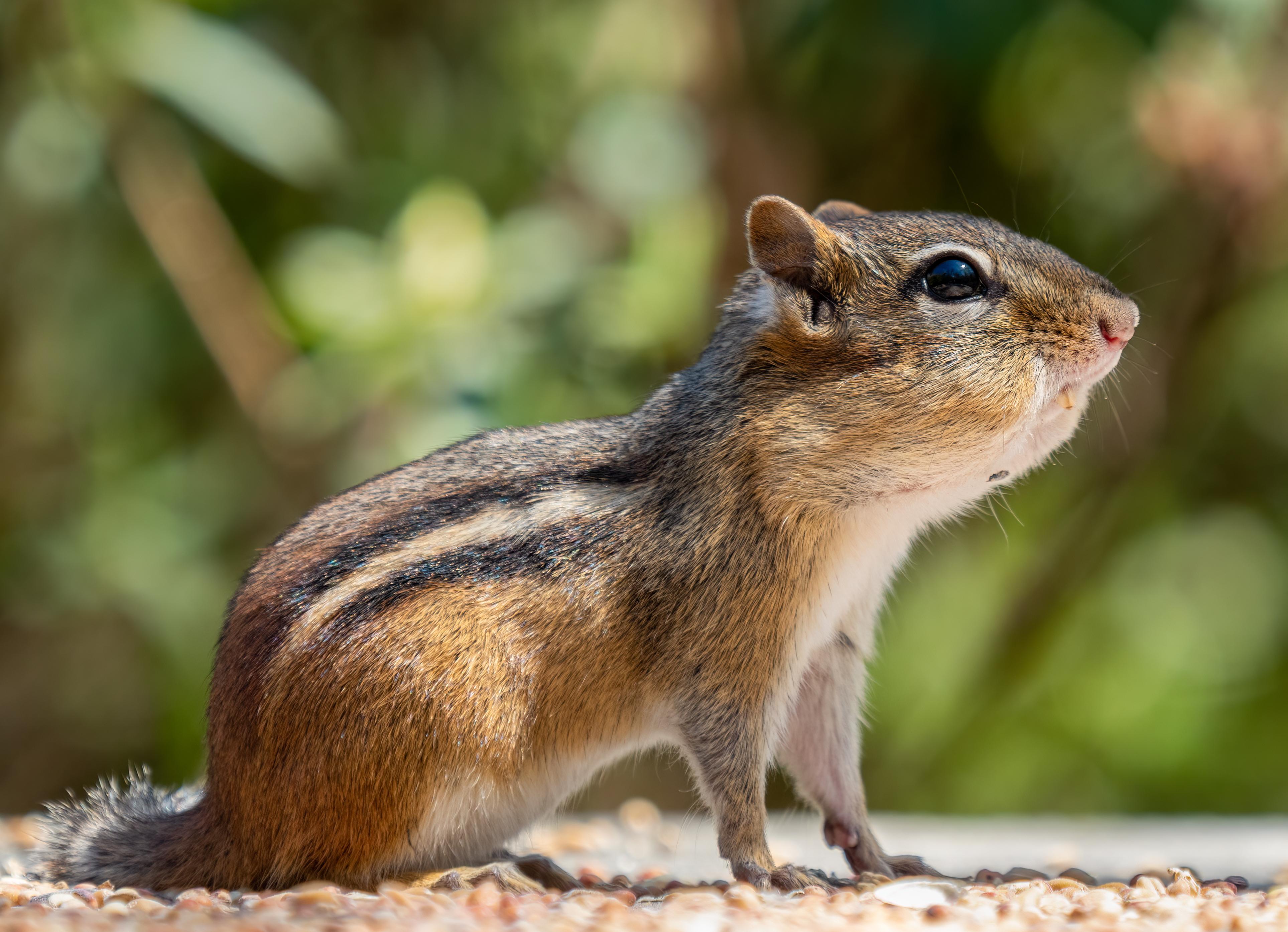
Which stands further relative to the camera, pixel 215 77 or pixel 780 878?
pixel 215 77

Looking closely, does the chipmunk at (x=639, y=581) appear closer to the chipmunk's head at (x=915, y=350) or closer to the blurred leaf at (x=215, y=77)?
the chipmunk's head at (x=915, y=350)

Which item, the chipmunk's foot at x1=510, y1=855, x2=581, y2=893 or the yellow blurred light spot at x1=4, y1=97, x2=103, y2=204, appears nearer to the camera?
the chipmunk's foot at x1=510, y1=855, x2=581, y2=893

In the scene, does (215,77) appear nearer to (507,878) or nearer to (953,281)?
(953,281)

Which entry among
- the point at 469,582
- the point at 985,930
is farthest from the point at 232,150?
the point at 985,930

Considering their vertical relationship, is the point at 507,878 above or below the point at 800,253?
below

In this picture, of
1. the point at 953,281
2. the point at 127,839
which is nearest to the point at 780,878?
the point at 953,281

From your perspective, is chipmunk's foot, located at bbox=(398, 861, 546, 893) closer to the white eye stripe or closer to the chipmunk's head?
the chipmunk's head

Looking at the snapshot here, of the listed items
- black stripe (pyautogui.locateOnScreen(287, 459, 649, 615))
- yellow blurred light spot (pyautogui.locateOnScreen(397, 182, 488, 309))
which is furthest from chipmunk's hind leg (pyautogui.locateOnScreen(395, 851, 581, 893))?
yellow blurred light spot (pyautogui.locateOnScreen(397, 182, 488, 309))
